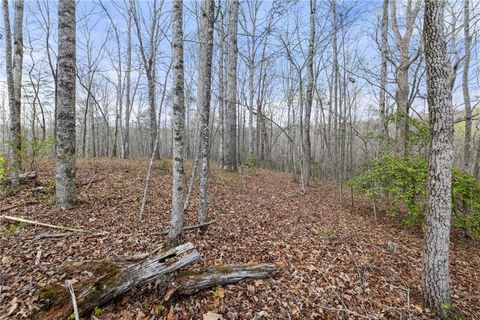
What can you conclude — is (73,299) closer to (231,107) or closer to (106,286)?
(106,286)

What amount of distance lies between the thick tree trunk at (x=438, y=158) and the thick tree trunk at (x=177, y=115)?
3.12 metres

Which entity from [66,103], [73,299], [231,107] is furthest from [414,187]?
[66,103]

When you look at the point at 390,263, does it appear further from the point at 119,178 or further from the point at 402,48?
the point at 402,48

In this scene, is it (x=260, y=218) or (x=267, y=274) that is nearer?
(x=267, y=274)

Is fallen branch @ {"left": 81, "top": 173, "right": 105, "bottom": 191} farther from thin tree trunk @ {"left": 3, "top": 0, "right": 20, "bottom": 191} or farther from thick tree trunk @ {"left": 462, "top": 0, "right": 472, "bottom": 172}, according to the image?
thick tree trunk @ {"left": 462, "top": 0, "right": 472, "bottom": 172}

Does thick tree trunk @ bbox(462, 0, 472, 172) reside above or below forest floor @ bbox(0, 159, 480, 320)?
above

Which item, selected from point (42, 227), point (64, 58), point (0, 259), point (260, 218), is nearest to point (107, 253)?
point (0, 259)

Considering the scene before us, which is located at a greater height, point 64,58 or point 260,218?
point 64,58

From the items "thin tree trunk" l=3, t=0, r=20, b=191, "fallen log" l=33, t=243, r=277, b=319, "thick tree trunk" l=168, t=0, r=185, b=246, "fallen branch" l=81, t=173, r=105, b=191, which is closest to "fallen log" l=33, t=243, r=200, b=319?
"fallen log" l=33, t=243, r=277, b=319

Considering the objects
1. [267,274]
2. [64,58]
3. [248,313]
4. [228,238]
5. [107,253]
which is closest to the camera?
[248,313]

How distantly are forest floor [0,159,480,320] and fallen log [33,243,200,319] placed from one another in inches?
5.4

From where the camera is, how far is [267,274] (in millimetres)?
3049

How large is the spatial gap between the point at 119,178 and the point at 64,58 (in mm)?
3799

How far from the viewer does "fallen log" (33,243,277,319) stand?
2.23 m
